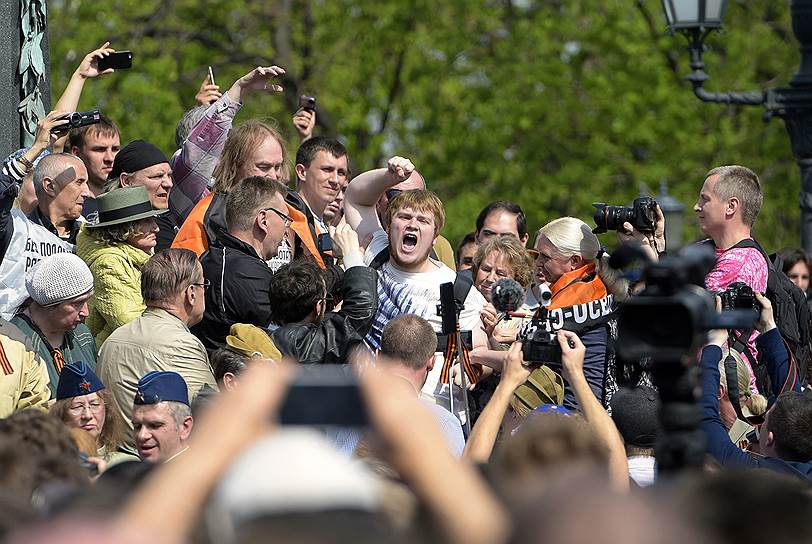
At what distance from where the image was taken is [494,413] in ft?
16.0

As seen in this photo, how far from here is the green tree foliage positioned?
21.3m

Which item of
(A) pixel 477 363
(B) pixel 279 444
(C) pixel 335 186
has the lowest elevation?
(A) pixel 477 363

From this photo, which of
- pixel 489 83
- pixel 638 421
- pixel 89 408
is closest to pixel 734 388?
pixel 638 421

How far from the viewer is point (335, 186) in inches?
307

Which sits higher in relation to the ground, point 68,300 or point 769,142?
point 68,300

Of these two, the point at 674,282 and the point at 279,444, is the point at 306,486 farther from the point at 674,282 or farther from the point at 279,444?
the point at 674,282

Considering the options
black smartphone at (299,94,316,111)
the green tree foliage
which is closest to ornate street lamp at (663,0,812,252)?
black smartphone at (299,94,316,111)

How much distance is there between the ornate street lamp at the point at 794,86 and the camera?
9117 millimetres

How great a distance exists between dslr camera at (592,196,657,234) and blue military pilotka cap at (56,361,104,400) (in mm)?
2553

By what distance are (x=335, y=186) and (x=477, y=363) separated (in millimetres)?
1672

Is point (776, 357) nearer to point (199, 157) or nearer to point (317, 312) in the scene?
point (317, 312)

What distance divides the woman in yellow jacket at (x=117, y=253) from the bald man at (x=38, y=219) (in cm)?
17

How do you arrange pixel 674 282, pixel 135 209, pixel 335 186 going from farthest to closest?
1. pixel 335 186
2. pixel 135 209
3. pixel 674 282

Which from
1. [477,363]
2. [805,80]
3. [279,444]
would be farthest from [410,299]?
[279,444]
